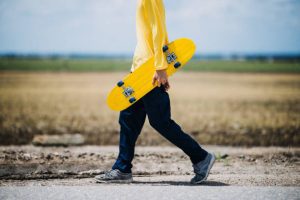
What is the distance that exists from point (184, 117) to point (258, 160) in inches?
247

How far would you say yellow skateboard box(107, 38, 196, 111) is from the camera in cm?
446

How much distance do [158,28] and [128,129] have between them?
107cm

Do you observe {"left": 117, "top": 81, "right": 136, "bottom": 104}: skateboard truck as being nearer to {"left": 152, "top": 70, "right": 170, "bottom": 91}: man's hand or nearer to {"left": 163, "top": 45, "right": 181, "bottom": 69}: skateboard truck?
{"left": 152, "top": 70, "right": 170, "bottom": 91}: man's hand

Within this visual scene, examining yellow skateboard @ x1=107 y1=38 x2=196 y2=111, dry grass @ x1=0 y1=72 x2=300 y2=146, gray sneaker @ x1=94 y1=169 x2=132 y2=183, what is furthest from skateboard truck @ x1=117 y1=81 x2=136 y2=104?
dry grass @ x1=0 y1=72 x2=300 y2=146

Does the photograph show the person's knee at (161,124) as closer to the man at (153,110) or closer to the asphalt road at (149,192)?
the man at (153,110)

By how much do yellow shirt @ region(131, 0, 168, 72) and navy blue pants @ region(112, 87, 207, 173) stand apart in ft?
1.03

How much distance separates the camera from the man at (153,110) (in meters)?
4.34

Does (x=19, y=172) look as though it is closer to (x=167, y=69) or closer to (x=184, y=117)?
(x=167, y=69)

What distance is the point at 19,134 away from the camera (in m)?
9.37

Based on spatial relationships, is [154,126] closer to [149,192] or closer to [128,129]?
[128,129]

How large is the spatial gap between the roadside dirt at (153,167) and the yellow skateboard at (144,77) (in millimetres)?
912

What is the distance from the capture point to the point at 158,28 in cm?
434

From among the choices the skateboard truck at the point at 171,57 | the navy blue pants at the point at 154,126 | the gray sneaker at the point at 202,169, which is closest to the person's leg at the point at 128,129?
the navy blue pants at the point at 154,126

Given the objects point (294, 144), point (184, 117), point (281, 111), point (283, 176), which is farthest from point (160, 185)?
point (281, 111)
